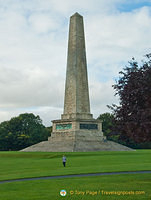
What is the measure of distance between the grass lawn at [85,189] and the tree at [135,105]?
271cm

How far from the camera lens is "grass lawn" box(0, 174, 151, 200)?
12.4 meters

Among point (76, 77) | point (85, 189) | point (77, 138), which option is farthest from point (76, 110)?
point (85, 189)

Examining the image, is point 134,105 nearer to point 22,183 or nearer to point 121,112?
point 121,112

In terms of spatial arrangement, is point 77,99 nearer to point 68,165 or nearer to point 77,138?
point 77,138

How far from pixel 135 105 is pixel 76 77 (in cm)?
3744

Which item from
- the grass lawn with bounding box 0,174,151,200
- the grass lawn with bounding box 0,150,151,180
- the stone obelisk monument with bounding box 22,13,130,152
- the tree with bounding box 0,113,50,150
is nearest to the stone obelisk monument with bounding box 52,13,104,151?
the stone obelisk monument with bounding box 22,13,130,152

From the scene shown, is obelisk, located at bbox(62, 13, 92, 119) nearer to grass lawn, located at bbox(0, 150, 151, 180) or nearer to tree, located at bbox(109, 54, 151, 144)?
grass lawn, located at bbox(0, 150, 151, 180)

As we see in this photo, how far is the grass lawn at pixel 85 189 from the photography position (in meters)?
12.4

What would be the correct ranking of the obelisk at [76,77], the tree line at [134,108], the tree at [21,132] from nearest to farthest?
the tree line at [134,108] < the obelisk at [76,77] < the tree at [21,132]

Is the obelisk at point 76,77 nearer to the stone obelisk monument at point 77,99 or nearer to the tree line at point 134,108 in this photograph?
the stone obelisk monument at point 77,99

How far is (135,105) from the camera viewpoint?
1600cm

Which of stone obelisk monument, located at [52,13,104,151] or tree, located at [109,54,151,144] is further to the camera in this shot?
stone obelisk monument, located at [52,13,104,151]

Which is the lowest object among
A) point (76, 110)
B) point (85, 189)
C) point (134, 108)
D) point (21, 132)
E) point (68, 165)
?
Answer: point (85, 189)

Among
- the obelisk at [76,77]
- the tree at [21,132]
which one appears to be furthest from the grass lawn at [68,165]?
the tree at [21,132]
